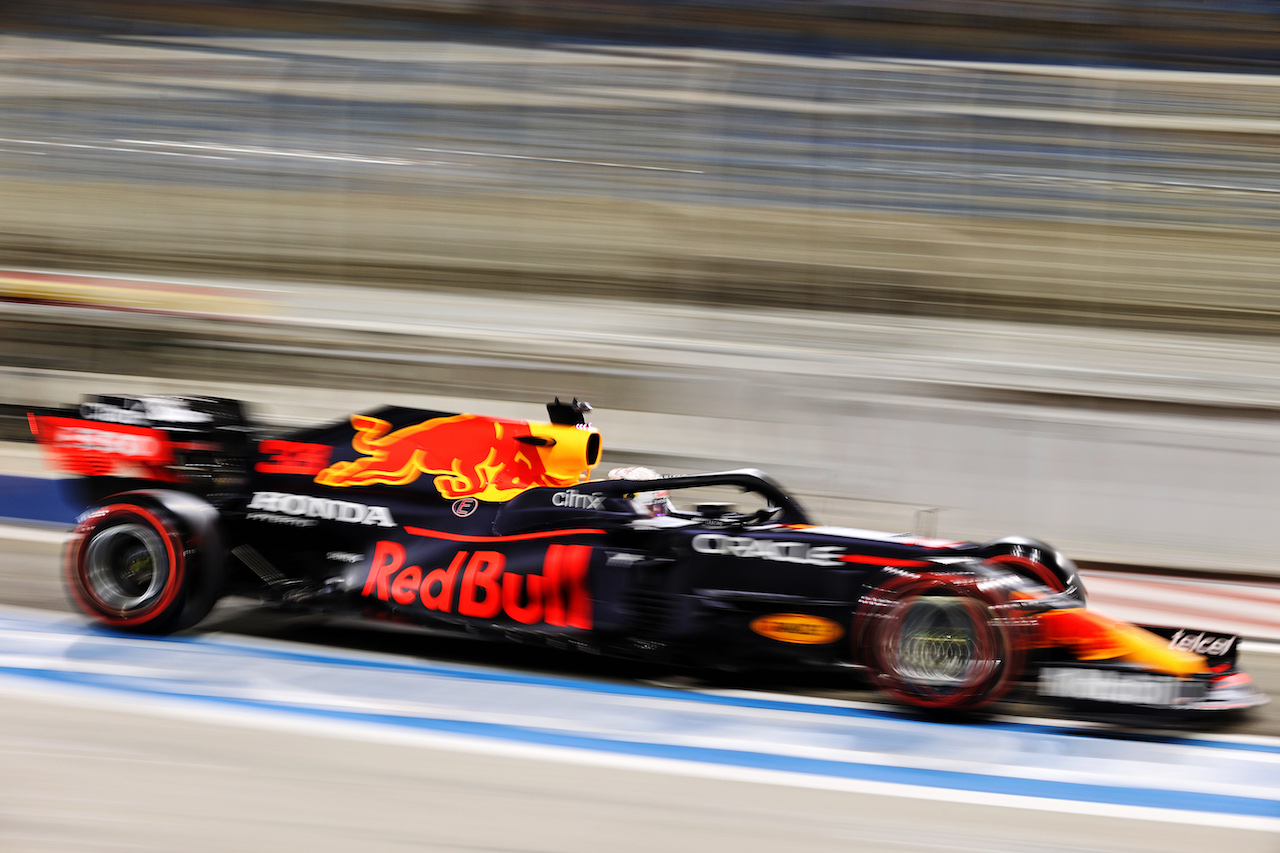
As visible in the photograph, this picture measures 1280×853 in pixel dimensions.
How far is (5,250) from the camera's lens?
54.5 ft

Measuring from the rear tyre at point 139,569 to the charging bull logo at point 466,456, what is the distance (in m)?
0.66

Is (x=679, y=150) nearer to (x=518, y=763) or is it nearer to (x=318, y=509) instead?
(x=318, y=509)

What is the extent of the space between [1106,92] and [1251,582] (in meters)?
8.62

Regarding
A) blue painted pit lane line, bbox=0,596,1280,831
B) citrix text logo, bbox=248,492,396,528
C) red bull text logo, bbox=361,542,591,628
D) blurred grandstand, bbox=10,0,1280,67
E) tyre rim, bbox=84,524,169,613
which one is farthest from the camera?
blurred grandstand, bbox=10,0,1280,67

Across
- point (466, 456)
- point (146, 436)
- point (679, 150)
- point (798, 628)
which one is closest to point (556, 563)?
point (466, 456)

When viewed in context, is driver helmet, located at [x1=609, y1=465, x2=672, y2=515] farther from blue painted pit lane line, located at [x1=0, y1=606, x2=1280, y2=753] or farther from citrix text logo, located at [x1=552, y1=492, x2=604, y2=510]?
blue painted pit lane line, located at [x1=0, y1=606, x2=1280, y2=753]

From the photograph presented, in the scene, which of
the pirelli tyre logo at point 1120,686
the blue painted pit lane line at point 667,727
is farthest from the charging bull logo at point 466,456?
the pirelli tyre logo at point 1120,686

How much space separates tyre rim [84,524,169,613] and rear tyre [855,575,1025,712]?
3109 mm

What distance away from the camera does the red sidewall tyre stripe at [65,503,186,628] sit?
17.5 ft

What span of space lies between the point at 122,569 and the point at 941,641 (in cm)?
355

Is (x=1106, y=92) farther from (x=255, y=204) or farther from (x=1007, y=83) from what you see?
(x=255, y=204)

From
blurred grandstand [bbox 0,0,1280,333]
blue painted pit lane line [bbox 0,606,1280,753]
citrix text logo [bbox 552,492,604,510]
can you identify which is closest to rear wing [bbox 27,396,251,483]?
blue painted pit lane line [bbox 0,606,1280,753]

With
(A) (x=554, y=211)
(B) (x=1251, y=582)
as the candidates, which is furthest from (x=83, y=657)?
(A) (x=554, y=211)

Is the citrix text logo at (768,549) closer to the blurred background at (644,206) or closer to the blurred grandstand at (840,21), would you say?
the blurred background at (644,206)
